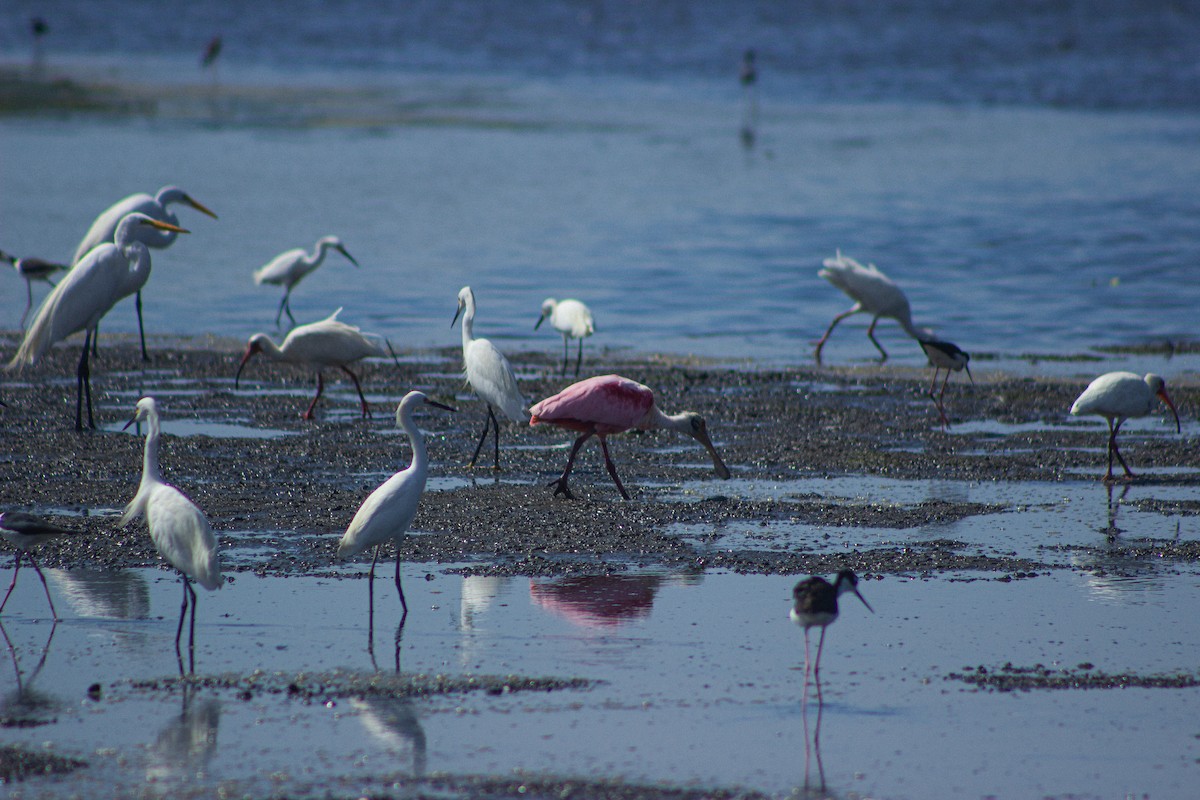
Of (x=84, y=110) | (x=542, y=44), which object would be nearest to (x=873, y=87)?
(x=542, y=44)

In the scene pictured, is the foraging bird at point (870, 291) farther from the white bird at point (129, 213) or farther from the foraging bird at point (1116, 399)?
the white bird at point (129, 213)

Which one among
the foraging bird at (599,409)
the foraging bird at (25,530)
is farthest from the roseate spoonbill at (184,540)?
the foraging bird at (599,409)

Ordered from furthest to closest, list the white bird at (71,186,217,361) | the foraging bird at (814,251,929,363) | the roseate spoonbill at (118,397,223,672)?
the foraging bird at (814,251,929,363) → the white bird at (71,186,217,361) → the roseate spoonbill at (118,397,223,672)

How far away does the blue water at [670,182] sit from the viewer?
18422mm

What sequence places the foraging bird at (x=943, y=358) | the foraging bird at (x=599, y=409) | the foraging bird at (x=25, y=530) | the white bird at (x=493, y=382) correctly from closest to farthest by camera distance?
1. the foraging bird at (x=25, y=530)
2. the foraging bird at (x=599, y=409)
3. the white bird at (x=493, y=382)
4. the foraging bird at (x=943, y=358)

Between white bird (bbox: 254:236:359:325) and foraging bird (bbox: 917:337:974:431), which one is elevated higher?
white bird (bbox: 254:236:359:325)

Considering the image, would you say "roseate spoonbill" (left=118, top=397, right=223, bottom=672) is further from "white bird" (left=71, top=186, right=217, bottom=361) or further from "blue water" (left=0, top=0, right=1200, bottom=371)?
"blue water" (left=0, top=0, right=1200, bottom=371)

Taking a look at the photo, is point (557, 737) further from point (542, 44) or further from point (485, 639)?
point (542, 44)

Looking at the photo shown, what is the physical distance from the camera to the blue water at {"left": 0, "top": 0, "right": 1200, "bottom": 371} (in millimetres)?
18422

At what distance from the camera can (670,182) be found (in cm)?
2941

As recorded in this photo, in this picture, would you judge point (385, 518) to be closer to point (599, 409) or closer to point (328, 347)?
point (599, 409)

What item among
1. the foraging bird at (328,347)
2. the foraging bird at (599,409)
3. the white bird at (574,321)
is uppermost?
the white bird at (574,321)

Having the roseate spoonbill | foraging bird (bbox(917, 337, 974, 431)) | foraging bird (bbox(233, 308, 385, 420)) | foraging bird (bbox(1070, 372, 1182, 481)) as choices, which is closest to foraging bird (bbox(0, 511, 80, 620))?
the roseate spoonbill

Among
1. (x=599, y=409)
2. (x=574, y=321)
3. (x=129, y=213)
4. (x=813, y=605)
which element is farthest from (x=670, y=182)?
(x=813, y=605)
